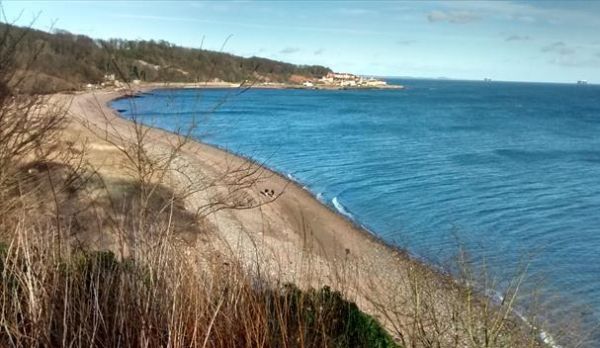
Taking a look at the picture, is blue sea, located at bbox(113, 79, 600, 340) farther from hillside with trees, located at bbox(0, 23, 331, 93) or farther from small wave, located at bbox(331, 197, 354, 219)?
hillside with trees, located at bbox(0, 23, 331, 93)

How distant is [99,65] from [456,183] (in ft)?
77.0

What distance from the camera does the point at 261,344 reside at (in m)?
4.92

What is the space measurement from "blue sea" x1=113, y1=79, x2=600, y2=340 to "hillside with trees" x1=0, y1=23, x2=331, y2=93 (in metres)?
0.58

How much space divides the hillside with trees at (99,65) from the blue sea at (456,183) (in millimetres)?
582

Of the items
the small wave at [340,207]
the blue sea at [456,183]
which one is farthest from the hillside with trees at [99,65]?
the small wave at [340,207]

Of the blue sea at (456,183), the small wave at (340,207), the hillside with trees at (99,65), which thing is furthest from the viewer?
the small wave at (340,207)

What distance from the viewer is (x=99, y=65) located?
16.1 metres

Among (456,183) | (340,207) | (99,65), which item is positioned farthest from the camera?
(456,183)

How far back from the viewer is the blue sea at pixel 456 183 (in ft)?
61.2

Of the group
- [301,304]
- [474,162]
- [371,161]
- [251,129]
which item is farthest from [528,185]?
[251,129]

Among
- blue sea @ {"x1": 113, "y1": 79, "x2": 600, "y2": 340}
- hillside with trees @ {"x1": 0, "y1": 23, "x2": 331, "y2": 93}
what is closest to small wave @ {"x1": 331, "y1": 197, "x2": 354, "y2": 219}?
blue sea @ {"x1": 113, "y1": 79, "x2": 600, "y2": 340}

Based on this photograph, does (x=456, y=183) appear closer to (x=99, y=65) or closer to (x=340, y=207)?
(x=340, y=207)

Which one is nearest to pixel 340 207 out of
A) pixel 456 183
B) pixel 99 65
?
pixel 456 183

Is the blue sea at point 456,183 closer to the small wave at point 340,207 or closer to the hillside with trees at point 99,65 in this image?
the small wave at point 340,207
